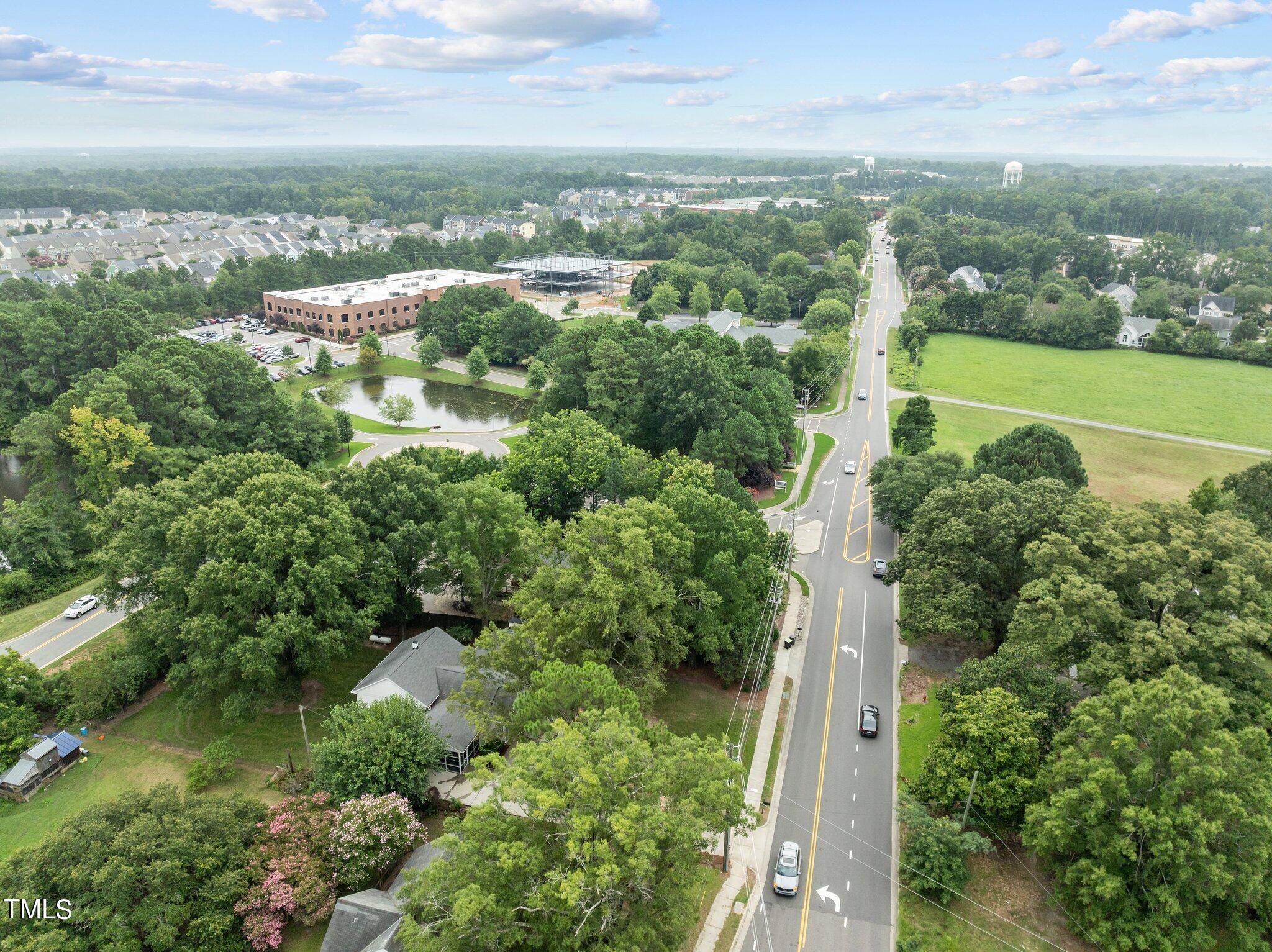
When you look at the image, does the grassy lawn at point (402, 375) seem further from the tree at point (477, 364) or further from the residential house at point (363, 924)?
the residential house at point (363, 924)

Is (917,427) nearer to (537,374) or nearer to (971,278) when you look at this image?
(537,374)

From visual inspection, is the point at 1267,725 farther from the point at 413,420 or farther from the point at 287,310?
the point at 287,310

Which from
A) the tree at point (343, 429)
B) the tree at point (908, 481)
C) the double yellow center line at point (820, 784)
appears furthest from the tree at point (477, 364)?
the double yellow center line at point (820, 784)

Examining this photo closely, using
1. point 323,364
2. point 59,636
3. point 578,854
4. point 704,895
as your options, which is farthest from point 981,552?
point 323,364

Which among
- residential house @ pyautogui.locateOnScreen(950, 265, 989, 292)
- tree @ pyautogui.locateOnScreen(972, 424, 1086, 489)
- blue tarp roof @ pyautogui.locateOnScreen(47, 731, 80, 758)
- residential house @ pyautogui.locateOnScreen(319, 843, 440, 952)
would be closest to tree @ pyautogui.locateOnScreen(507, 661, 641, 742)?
residential house @ pyautogui.locateOnScreen(319, 843, 440, 952)

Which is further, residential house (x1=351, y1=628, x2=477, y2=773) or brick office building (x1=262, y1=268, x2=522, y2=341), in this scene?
brick office building (x1=262, y1=268, x2=522, y2=341)

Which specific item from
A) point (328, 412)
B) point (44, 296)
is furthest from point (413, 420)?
point (44, 296)

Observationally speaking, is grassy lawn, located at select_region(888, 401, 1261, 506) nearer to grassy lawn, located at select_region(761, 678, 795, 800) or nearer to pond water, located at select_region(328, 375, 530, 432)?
grassy lawn, located at select_region(761, 678, 795, 800)
